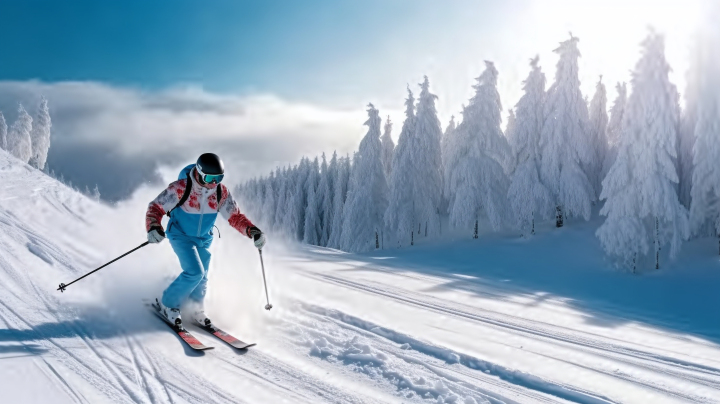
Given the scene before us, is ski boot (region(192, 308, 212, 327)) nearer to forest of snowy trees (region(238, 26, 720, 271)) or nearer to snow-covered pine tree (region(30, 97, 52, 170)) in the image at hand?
forest of snowy trees (region(238, 26, 720, 271))

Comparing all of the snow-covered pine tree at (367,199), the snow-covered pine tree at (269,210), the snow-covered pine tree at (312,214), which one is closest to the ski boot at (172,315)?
the snow-covered pine tree at (367,199)

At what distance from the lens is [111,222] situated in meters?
11.1

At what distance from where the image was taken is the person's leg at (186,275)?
578 cm

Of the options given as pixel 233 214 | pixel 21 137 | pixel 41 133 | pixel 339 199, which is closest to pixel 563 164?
pixel 339 199

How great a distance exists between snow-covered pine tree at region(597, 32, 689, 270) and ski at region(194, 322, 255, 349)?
22961 millimetres

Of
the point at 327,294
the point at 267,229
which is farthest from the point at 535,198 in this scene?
the point at 267,229

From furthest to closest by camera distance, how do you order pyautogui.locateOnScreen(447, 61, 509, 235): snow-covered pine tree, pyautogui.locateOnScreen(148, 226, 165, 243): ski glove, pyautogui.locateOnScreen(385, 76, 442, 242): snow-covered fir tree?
pyautogui.locateOnScreen(385, 76, 442, 242): snow-covered fir tree
pyautogui.locateOnScreen(447, 61, 509, 235): snow-covered pine tree
pyautogui.locateOnScreen(148, 226, 165, 243): ski glove

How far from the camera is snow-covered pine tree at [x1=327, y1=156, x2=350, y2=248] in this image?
49.1 m

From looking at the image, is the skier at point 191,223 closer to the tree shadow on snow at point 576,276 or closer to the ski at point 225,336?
the ski at point 225,336

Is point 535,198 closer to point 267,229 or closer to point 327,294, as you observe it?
point 327,294

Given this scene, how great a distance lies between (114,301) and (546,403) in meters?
5.27

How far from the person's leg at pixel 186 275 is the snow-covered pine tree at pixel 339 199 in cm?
4043

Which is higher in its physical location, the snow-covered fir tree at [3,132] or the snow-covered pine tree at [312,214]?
the snow-covered fir tree at [3,132]

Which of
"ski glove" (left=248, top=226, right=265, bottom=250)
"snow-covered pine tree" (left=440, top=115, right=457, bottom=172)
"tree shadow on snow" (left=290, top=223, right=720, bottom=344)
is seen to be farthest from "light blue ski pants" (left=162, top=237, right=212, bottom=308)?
"snow-covered pine tree" (left=440, top=115, right=457, bottom=172)
